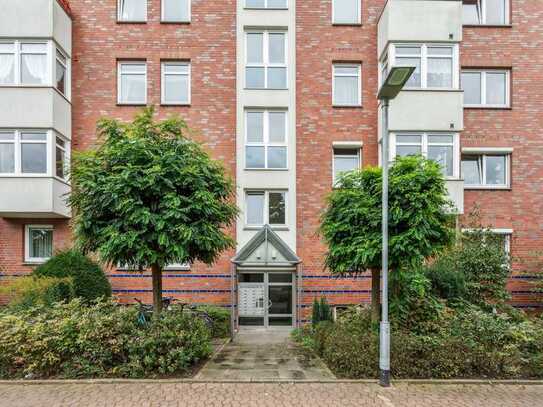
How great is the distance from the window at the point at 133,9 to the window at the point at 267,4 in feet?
12.7

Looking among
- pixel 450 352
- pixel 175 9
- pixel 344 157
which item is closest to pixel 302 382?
pixel 450 352

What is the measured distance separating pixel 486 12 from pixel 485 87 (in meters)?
2.84

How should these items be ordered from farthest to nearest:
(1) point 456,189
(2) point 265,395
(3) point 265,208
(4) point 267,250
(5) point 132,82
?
(5) point 132,82 → (3) point 265,208 → (1) point 456,189 → (4) point 267,250 → (2) point 265,395

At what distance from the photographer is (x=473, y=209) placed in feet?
43.4

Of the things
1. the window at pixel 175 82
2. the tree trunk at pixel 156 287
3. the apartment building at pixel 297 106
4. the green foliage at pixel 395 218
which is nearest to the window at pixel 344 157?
the apartment building at pixel 297 106

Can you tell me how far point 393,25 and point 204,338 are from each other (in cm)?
1158

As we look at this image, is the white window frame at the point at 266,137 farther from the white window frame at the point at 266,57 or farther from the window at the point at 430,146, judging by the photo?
the window at the point at 430,146

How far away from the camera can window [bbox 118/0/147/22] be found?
45.9 ft

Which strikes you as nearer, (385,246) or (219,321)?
(385,246)

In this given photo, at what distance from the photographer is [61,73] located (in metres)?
13.1

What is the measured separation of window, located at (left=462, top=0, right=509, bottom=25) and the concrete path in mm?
13231

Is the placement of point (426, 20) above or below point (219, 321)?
above

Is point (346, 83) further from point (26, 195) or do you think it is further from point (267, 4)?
point (26, 195)

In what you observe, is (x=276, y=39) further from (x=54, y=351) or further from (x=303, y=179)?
(x=54, y=351)
